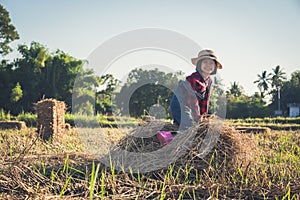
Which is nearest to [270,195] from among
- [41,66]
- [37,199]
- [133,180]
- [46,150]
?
[133,180]

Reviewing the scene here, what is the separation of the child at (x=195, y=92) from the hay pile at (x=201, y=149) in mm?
220

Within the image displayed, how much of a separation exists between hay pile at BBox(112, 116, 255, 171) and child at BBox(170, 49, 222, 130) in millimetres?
220

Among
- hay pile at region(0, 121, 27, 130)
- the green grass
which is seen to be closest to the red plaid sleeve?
the green grass

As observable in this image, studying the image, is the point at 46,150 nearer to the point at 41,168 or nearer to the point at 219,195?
the point at 41,168

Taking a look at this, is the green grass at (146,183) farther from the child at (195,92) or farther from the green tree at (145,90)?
the green tree at (145,90)

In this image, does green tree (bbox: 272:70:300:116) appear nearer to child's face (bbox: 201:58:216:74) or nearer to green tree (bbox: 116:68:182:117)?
green tree (bbox: 116:68:182:117)

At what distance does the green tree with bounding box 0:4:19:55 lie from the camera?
24.1 m

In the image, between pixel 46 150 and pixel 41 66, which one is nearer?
pixel 46 150

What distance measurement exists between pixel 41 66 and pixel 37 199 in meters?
28.8

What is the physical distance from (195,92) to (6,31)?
24.4m

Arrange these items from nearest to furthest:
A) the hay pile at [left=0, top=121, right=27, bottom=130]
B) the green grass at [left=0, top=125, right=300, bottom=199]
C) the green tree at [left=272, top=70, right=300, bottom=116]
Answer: the green grass at [left=0, top=125, right=300, bottom=199], the hay pile at [left=0, top=121, right=27, bottom=130], the green tree at [left=272, top=70, right=300, bottom=116]

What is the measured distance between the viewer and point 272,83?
56.6 meters

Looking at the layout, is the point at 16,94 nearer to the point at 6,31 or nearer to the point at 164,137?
the point at 6,31

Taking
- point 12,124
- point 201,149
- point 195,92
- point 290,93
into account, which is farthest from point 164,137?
point 290,93
